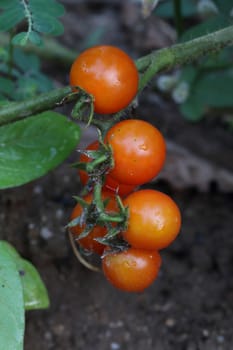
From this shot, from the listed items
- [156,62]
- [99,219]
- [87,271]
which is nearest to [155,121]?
[87,271]

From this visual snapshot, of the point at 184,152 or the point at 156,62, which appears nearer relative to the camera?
the point at 156,62

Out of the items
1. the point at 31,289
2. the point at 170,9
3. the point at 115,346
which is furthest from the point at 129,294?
the point at 170,9

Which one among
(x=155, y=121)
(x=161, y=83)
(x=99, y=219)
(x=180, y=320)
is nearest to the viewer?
(x=99, y=219)

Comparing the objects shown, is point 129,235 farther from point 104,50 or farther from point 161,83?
point 161,83

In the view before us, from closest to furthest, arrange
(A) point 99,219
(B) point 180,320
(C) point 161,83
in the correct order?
(A) point 99,219 < (B) point 180,320 < (C) point 161,83

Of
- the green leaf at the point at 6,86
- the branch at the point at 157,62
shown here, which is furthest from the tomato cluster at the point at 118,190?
the green leaf at the point at 6,86

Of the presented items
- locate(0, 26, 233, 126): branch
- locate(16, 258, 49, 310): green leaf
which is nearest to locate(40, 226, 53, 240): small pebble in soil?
locate(16, 258, 49, 310): green leaf

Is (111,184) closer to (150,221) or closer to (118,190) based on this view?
(118,190)
